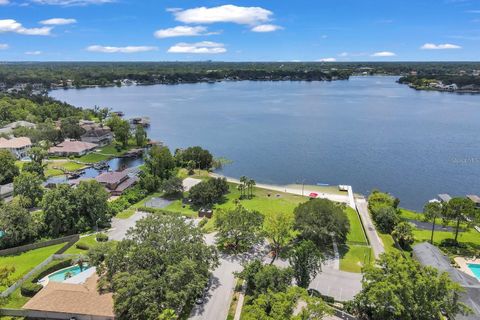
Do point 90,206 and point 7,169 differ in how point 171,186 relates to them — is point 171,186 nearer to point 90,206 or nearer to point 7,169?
point 90,206

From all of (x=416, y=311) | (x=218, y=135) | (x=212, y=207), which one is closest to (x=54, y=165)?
(x=212, y=207)

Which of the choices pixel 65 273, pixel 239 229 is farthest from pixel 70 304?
pixel 239 229

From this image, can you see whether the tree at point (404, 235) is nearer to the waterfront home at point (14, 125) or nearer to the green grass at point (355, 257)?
the green grass at point (355, 257)

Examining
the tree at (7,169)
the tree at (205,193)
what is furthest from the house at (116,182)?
the tree at (7,169)

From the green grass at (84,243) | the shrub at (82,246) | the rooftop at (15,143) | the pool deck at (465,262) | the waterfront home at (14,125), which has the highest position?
the waterfront home at (14,125)

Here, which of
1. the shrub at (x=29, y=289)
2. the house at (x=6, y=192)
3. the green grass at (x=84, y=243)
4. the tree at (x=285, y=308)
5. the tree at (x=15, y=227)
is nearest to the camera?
the tree at (x=285, y=308)

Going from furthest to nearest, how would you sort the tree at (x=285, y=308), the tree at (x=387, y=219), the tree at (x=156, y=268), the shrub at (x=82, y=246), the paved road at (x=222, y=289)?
the tree at (x=387, y=219) → the shrub at (x=82, y=246) → the paved road at (x=222, y=289) → the tree at (x=156, y=268) → the tree at (x=285, y=308)

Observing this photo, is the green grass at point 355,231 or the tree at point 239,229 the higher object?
the tree at point 239,229

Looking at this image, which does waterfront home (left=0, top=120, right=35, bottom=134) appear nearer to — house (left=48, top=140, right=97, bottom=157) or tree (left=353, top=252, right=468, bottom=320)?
house (left=48, top=140, right=97, bottom=157)

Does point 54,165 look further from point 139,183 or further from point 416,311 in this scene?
point 416,311
